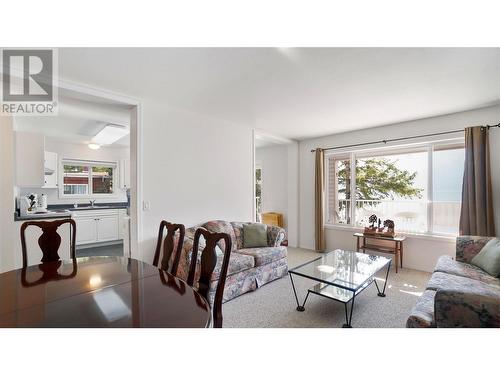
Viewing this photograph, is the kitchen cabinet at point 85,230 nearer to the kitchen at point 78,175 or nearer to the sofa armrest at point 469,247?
the kitchen at point 78,175

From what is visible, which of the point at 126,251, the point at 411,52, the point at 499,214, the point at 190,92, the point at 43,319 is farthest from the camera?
the point at 126,251

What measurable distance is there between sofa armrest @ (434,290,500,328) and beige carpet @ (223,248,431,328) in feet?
3.87

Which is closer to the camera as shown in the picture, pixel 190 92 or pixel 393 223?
pixel 190 92

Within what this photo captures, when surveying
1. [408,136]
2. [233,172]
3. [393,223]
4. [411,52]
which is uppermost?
[411,52]

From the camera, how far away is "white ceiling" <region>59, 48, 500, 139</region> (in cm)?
203

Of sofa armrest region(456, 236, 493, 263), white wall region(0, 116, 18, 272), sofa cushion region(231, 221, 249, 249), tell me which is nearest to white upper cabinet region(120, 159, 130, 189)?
white wall region(0, 116, 18, 272)

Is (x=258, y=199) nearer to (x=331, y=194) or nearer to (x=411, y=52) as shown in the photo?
(x=331, y=194)

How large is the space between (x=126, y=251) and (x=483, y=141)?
239 inches

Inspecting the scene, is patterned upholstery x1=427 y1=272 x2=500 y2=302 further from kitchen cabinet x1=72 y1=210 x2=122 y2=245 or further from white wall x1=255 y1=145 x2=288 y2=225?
kitchen cabinet x1=72 y1=210 x2=122 y2=245

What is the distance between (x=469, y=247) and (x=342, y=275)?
1.71 meters

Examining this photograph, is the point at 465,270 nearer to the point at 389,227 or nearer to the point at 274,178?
the point at 389,227

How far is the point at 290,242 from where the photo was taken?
18.6ft

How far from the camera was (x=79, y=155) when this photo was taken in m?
5.71
